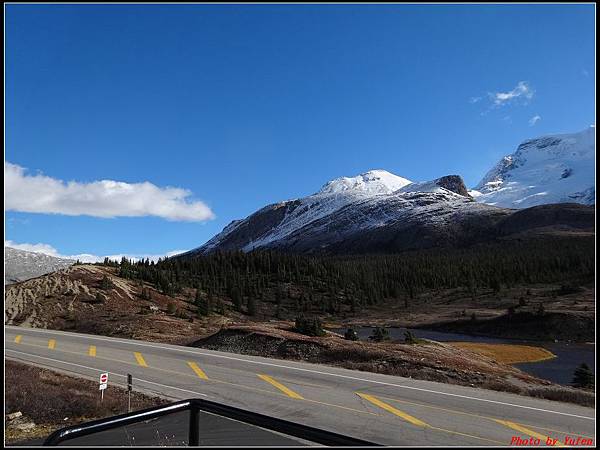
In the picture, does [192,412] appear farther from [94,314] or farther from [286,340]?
[94,314]

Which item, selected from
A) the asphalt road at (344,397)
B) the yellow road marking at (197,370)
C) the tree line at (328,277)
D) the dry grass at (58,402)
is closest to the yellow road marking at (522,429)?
the asphalt road at (344,397)

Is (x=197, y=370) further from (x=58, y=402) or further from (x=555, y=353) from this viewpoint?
(x=555, y=353)

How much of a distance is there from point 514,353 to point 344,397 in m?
37.9

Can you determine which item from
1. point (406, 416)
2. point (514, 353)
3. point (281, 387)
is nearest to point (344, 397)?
point (281, 387)

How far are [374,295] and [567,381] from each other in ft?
260

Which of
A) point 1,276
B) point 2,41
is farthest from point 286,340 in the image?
point 2,41

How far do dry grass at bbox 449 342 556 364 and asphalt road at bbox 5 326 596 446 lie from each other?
2602cm

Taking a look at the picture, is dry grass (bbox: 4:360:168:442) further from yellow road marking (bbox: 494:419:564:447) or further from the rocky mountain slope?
the rocky mountain slope

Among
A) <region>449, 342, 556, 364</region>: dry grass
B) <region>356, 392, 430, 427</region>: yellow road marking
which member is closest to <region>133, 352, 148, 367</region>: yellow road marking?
<region>356, 392, 430, 427</region>: yellow road marking

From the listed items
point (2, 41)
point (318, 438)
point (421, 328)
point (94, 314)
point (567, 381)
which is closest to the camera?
point (318, 438)

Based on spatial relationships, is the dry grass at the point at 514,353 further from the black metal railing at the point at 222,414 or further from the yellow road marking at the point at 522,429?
the black metal railing at the point at 222,414

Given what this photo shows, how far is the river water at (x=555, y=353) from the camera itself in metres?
37.0

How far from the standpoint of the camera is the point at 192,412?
4488mm

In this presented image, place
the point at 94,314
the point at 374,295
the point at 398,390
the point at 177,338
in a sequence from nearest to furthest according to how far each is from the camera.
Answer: the point at 398,390
the point at 177,338
the point at 94,314
the point at 374,295
